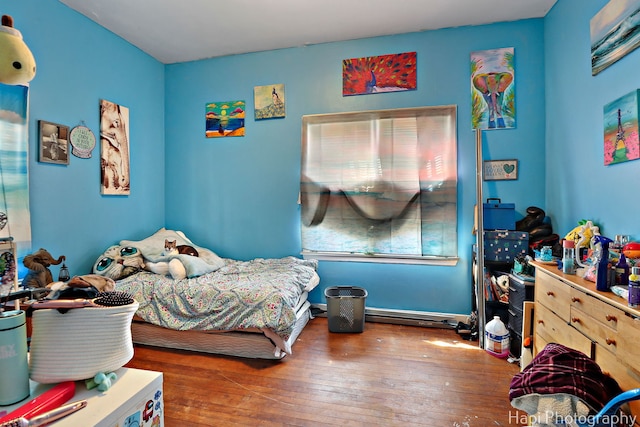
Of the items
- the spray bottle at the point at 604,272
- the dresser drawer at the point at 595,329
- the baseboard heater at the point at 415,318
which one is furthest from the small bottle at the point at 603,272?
the baseboard heater at the point at 415,318

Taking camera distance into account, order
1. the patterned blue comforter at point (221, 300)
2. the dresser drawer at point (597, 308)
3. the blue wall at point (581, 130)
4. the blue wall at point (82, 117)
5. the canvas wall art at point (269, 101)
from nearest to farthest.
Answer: the dresser drawer at point (597, 308)
the blue wall at point (581, 130)
the patterned blue comforter at point (221, 300)
the blue wall at point (82, 117)
the canvas wall art at point (269, 101)

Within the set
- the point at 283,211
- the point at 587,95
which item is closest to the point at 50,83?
the point at 283,211

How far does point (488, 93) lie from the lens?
2.96 meters

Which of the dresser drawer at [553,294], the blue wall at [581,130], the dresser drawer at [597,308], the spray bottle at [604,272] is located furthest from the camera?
the blue wall at [581,130]

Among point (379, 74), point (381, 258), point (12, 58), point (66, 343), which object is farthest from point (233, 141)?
point (66, 343)

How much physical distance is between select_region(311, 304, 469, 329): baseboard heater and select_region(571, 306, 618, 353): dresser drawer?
56.5 inches

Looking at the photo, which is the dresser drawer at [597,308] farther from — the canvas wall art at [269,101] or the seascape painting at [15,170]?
the seascape painting at [15,170]

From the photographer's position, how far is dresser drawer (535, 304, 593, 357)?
1.55 metres

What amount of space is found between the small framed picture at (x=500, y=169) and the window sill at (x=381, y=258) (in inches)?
33.1

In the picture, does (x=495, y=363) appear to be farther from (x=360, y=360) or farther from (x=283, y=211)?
(x=283, y=211)

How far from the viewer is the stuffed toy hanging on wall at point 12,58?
0.96m

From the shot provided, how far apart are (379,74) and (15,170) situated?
3.14 meters

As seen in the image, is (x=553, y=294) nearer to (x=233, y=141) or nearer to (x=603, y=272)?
(x=603, y=272)

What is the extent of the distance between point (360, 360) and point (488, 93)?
2623mm
